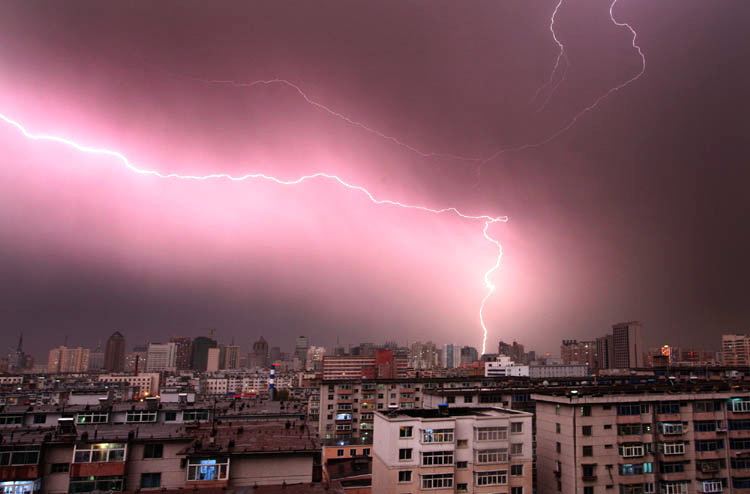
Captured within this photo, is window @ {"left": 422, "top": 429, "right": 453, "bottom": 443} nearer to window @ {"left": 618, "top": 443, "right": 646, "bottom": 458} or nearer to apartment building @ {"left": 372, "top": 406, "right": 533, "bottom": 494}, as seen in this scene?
apartment building @ {"left": 372, "top": 406, "right": 533, "bottom": 494}

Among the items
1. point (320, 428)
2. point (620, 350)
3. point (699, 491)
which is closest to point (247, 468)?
point (699, 491)

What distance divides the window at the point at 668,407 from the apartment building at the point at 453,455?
5.84 m

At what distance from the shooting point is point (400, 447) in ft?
49.6

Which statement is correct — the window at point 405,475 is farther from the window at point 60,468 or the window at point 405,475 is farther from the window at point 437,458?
the window at point 60,468

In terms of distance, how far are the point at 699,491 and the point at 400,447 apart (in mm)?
11541

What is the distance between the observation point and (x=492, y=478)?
50.8 ft

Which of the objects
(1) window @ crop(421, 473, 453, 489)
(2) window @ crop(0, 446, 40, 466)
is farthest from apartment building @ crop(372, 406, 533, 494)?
(2) window @ crop(0, 446, 40, 466)

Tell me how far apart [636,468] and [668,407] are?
253cm

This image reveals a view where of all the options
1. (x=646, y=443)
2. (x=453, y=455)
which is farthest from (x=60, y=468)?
(x=646, y=443)

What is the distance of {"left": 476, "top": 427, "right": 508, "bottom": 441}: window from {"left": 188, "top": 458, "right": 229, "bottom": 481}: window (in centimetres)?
749

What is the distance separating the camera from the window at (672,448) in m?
17.9

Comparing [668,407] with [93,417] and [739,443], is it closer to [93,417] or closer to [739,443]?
[739,443]

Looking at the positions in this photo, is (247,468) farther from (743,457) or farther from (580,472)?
(743,457)

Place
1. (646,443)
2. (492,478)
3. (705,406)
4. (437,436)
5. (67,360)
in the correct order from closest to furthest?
(437,436)
(492,478)
(646,443)
(705,406)
(67,360)
